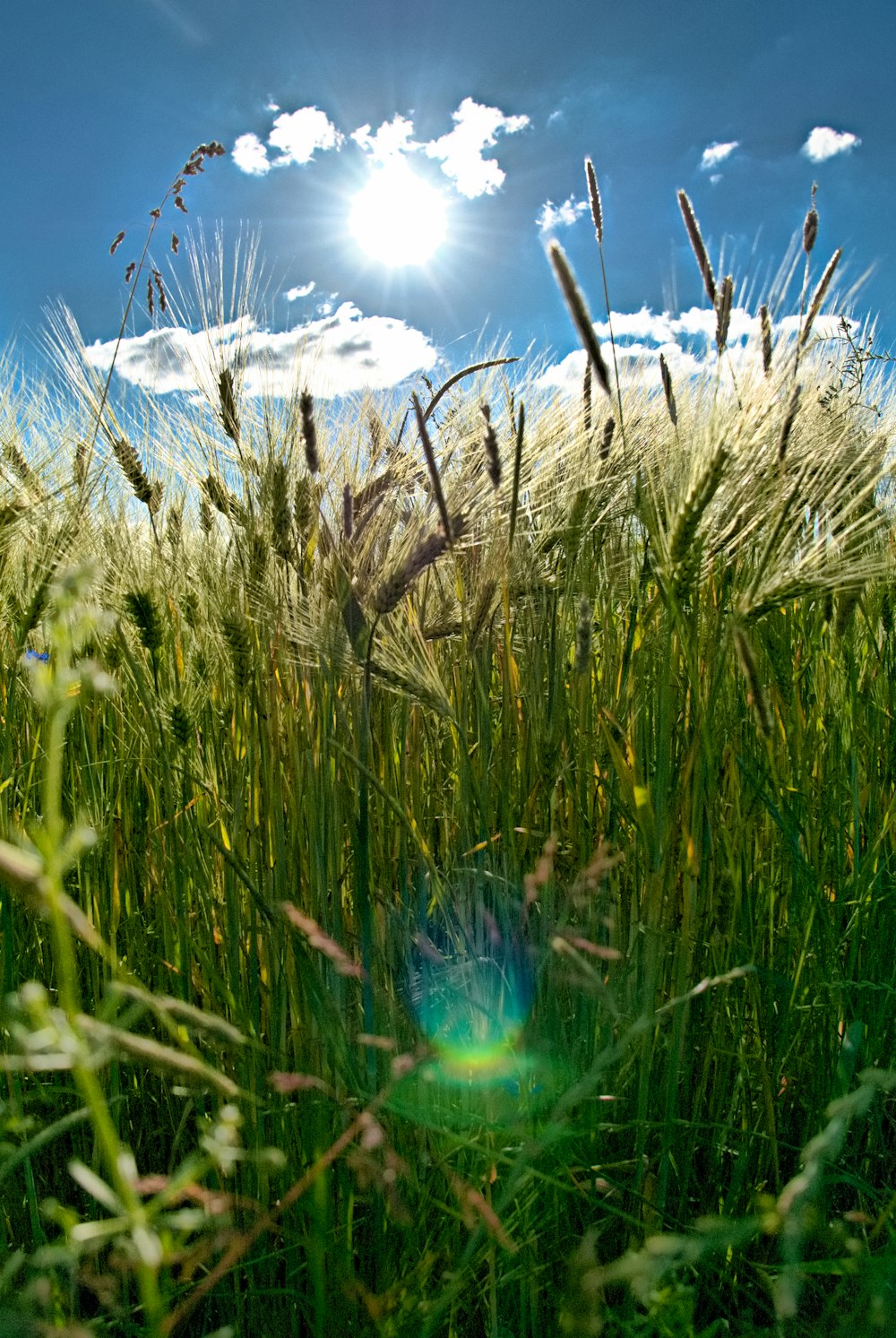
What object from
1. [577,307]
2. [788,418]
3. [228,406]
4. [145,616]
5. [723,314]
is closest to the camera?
[577,307]

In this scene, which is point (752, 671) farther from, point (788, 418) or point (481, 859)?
point (481, 859)

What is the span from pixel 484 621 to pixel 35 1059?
3.02 ft

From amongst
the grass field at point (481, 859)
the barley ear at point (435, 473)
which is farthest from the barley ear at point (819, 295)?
the barley ear at point (435, 473)

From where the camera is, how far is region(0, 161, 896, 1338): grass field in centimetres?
91

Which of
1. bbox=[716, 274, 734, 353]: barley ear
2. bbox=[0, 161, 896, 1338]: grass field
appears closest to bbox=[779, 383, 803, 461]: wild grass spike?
bbox=[0, 161, 896, 1338]: grass field

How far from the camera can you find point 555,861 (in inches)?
51.4

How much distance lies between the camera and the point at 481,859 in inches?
47.9

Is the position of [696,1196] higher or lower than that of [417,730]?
lower

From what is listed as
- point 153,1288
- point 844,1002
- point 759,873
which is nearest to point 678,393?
point 759,873

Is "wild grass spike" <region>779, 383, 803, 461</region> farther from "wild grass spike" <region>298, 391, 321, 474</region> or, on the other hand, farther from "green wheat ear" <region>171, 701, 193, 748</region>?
"green wheat ear" <region>171, 701, 193, 748</region>

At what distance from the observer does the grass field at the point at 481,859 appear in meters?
0.91

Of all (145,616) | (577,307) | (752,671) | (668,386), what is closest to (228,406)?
(145,616)

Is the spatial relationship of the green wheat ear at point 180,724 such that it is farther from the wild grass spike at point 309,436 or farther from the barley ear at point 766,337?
the barley ear at point 766,337

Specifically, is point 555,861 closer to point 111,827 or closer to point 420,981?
point 420,981
